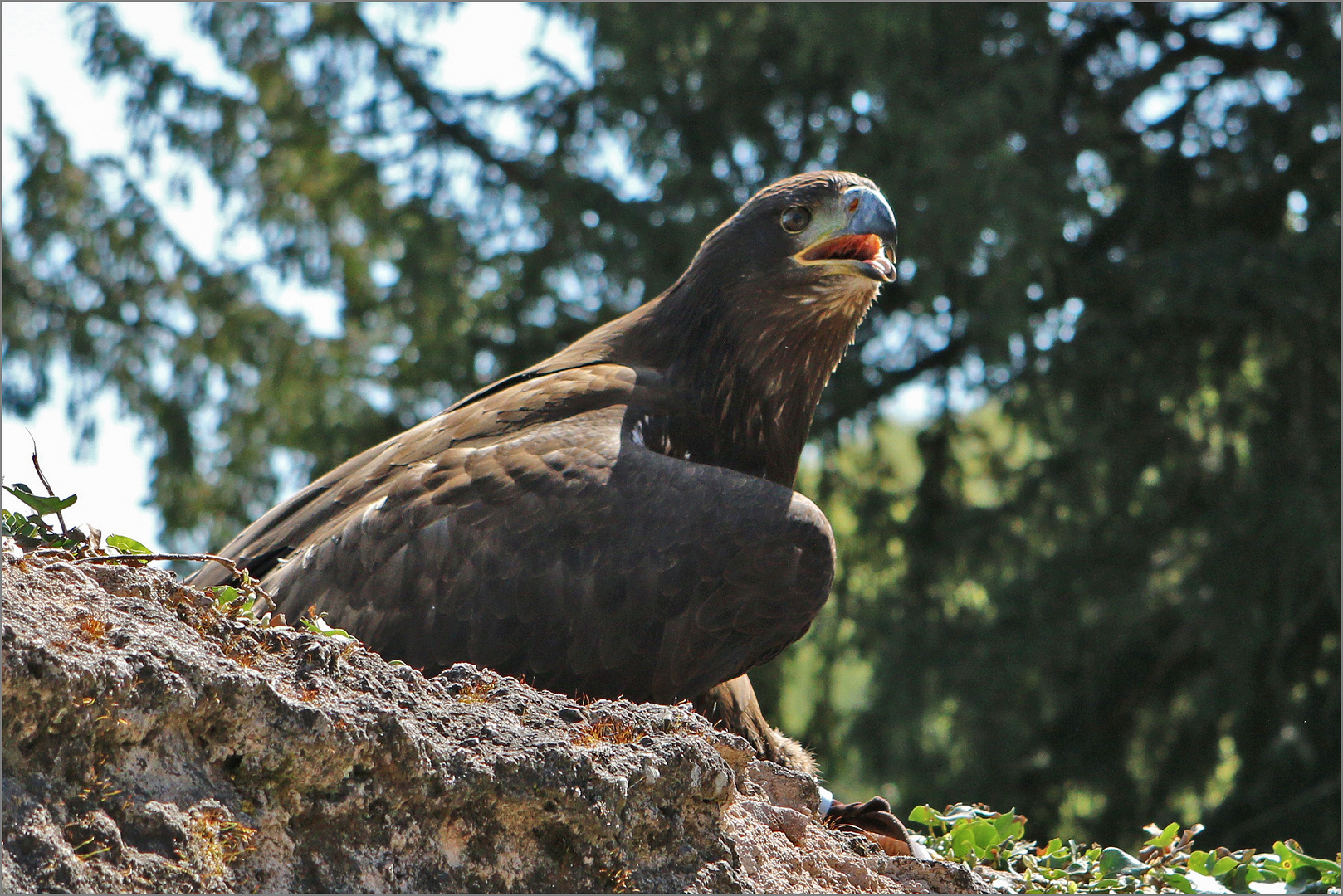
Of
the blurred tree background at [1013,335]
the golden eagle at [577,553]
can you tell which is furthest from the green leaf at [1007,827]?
the blurred tree background at [1013,335]

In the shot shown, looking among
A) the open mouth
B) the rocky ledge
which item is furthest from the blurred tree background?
the rocky ledge

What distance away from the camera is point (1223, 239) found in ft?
31.4

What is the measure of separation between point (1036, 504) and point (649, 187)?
3.87 m

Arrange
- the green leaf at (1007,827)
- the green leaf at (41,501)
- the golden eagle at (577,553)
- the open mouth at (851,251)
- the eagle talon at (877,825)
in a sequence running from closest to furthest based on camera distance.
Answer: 1. the green leaf at (41,501)
2. the eagle talon at (877,825)
3. the golden eagle at (577,553)
4. the green leaf at (1007,827)
5. the open mouth at (851,251)

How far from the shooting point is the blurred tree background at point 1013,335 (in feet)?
31.5

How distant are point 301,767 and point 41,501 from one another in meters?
0.86

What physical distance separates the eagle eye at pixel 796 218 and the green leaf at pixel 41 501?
8.48ft

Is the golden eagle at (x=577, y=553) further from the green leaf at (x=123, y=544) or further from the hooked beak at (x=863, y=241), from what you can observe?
the green leaf at (x=123, y=544)

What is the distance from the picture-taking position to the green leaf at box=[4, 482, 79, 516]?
9.05 feet

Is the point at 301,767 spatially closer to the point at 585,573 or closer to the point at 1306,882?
the point at 585,573

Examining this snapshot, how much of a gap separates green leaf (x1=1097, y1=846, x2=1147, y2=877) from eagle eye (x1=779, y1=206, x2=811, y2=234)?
7.15ft

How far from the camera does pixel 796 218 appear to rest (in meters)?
4.59

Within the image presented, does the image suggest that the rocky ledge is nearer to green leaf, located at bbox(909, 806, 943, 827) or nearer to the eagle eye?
green leaf, located at bbox(909, 806, 943, 827)

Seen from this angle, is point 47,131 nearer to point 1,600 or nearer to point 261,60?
point 261,60
